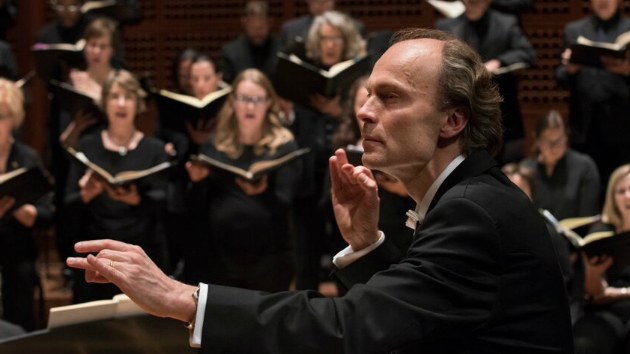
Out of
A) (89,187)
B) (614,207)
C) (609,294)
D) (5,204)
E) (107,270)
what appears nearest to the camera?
(107,270)

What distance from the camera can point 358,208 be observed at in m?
2.07

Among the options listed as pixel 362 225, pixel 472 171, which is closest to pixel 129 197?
pixel 362 225

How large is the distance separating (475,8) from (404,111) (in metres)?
4.04

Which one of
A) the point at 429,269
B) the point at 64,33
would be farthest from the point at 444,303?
the point at 64,33

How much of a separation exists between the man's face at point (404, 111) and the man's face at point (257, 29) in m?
4.69

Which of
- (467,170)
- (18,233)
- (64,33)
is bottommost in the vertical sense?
(18,233)

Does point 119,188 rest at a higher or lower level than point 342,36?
lower

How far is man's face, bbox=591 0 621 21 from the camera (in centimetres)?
578

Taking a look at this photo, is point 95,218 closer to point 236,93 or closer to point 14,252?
point 14,252

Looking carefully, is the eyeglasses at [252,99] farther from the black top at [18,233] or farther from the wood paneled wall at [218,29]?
the wood paneled wall at [218,29]

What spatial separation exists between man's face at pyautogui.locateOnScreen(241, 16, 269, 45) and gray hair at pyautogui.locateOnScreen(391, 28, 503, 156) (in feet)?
15.1

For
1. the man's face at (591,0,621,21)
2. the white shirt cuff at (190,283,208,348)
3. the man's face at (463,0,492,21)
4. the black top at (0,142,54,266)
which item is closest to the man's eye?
the white shirt cuff at (190,283,208,348)

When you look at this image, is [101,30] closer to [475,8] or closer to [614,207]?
[475,8]

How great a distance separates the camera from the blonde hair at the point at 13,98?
5410 mm
